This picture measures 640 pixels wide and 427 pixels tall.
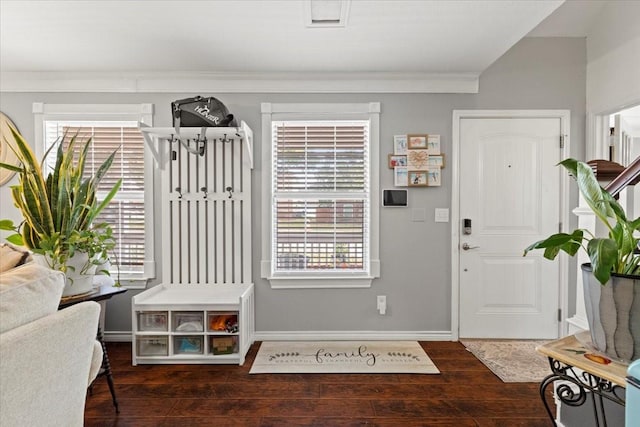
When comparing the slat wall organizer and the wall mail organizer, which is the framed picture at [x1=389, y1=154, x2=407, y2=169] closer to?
the wall mail organizer

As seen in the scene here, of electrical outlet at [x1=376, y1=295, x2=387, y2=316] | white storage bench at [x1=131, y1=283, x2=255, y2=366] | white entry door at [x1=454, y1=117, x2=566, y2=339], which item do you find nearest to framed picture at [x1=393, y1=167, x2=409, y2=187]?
white entry door at [x1=454, y1=117, x2=566, y2=339]

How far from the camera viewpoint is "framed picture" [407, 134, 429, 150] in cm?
308

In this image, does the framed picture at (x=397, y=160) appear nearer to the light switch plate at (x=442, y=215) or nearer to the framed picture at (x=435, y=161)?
the framed picture at (x=435, y=161)

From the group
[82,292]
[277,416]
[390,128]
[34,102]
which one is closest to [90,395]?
[82,292]

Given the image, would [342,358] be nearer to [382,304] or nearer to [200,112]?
[382,304]

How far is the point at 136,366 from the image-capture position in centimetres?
265

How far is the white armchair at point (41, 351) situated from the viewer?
1.08m

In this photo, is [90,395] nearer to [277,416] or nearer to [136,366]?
[136,366]

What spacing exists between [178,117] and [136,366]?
6.20 feet

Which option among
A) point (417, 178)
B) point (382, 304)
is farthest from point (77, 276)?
point (417, 178)

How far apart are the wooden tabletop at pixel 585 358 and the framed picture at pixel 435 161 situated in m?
1.98

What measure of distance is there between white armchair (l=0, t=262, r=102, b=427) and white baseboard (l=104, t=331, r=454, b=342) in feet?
5.83

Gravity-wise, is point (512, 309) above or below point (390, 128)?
below

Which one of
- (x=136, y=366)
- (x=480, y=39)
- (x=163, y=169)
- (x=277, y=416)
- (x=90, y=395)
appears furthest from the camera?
(x=163, y=169)
